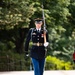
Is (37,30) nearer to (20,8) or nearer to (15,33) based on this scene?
(20,8)

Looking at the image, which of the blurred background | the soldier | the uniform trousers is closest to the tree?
the blurred background

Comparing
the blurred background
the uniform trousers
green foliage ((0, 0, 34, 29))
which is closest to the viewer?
the uniform trousers

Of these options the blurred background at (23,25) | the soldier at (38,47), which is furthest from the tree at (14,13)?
the soldier at (38,47)

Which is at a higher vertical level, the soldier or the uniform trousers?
the soldier

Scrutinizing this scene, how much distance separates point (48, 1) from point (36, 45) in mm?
16052

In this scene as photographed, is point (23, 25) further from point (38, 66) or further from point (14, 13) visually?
point (38, 66)

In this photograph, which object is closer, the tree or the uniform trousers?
the uniform trousers

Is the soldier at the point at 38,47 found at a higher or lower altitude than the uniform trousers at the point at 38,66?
higher

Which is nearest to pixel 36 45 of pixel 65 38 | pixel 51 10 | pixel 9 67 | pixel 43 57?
pixel 43 57

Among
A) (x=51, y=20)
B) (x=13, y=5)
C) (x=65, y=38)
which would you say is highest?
(x=13, y=5)

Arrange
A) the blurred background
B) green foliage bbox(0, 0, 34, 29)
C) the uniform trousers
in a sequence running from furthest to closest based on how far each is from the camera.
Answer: the blurred background → green foliage bbox(0, 0, 34, 29) → the uniform trousers

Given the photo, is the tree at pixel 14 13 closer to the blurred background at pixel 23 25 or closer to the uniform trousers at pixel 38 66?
the blurred background at pixel 23 25

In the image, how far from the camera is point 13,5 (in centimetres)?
1716

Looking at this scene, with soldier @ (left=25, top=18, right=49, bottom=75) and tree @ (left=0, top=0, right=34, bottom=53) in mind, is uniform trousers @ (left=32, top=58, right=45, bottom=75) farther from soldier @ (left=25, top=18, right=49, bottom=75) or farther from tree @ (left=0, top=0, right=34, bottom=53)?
tree @ (left=0, top=0, right=34, bottom=53)
